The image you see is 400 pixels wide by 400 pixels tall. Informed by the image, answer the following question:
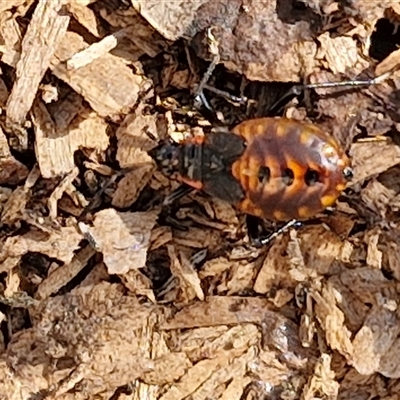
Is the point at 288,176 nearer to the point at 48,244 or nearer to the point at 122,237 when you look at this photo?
the point at 122,237

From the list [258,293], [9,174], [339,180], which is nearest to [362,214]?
[339,180]

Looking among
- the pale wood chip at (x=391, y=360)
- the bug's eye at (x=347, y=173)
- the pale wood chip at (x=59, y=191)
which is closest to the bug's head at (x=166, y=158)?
the pale wood chip at (x=59, y=191)

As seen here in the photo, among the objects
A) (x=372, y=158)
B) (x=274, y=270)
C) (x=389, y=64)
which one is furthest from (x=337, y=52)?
(x=274, y=270)

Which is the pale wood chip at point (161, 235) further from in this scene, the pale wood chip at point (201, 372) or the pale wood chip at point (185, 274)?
the pale wood chip at point (201, 372)

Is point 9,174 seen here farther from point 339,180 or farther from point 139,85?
point 339,180

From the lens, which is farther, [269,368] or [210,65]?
[269,368]
